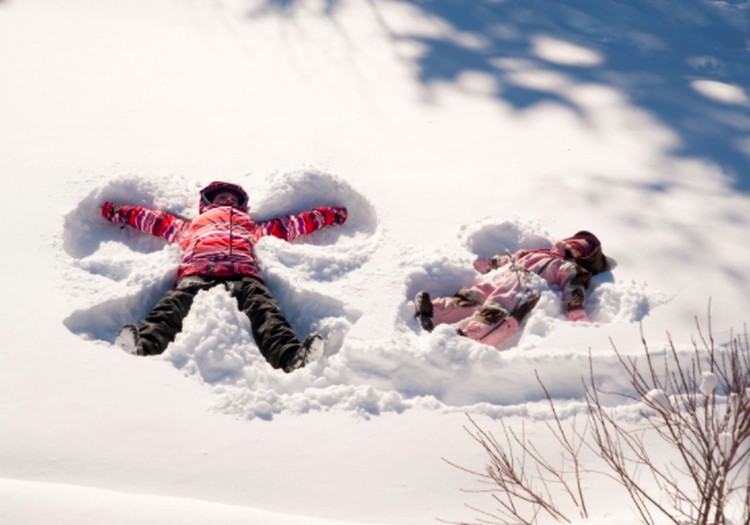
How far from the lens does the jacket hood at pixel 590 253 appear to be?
470 cm

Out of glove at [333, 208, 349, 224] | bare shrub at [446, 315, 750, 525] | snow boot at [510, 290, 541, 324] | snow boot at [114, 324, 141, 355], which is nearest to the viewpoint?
bare shrub at [446, 315, 750, 525]

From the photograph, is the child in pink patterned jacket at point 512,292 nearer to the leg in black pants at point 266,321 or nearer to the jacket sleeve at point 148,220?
the leg in black pants at point 266,321

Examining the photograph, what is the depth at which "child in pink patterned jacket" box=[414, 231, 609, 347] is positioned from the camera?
4.36m

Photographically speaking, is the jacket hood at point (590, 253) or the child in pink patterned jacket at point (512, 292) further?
the jacket hood at point (590, 253)

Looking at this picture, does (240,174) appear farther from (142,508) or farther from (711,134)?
(711,134)

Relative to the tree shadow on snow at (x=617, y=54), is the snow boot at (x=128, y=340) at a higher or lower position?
lower

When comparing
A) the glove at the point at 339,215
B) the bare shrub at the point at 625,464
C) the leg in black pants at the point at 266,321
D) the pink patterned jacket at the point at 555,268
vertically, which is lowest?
the bare shrub at the point at 625,464

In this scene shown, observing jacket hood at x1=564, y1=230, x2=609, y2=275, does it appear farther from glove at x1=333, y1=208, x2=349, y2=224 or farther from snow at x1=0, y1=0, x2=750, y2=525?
glove at x1=333, y1=208, x2=349, y2=224

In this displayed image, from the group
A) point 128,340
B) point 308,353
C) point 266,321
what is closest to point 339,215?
point 266,321

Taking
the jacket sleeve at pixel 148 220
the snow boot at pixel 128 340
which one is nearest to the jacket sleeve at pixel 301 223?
the jacket sleeve at pixel 148 220

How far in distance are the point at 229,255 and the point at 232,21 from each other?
3784mm

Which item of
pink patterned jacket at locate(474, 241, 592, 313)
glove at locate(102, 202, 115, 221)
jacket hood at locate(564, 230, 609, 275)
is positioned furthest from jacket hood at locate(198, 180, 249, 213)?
jacket hood at locate(564, 230, 609, 275)

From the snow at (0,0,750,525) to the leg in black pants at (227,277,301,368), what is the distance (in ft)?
0.24

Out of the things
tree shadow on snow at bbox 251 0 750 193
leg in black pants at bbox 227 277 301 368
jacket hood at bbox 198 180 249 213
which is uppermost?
tree shadow on snow at bbox 251 0 750 193
